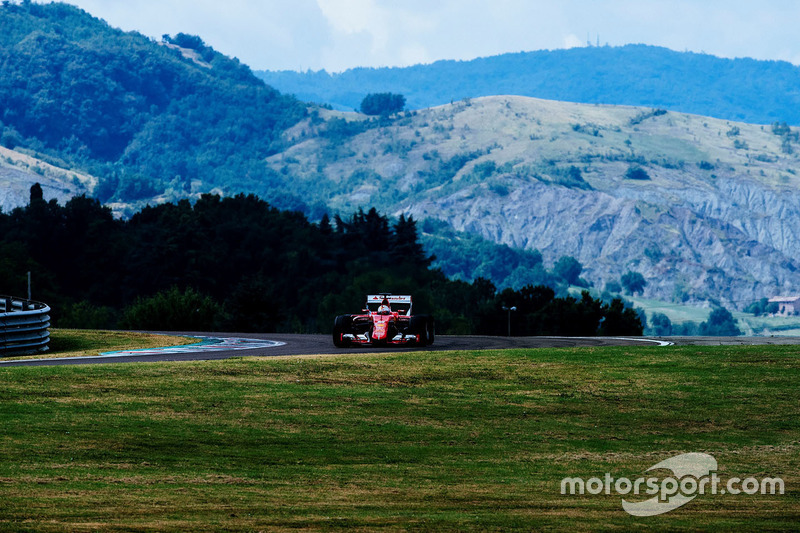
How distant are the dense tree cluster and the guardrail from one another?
220 ft

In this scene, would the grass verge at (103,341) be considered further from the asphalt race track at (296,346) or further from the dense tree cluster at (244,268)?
the dense tree cluster at (244,268)

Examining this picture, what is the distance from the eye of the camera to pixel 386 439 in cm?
2120

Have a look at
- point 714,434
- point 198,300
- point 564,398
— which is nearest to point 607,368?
point 564,398

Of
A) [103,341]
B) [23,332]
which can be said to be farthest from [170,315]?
[23,332]

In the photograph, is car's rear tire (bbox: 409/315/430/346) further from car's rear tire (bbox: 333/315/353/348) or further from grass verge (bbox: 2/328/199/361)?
grass verge (bbox: 2/328/199/361)

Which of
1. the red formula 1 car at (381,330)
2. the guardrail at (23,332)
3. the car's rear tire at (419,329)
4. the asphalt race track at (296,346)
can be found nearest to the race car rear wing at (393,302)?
the red formula 1 car at (381,330)

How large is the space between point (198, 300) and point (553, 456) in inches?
2775

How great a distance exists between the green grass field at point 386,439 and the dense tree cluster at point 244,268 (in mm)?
80912

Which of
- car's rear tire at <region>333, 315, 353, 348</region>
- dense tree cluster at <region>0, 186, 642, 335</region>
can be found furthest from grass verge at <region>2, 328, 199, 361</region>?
dense tree cluster at <region>0, 186, 642, 335</region>

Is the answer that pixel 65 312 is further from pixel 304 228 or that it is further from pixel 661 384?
pixel 661 384

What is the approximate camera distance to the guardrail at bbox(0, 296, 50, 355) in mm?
38656

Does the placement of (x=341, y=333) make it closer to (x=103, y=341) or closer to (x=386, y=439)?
(x=103, y=341)

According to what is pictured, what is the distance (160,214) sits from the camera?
17275 cm

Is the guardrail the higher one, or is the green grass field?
the guardrail
